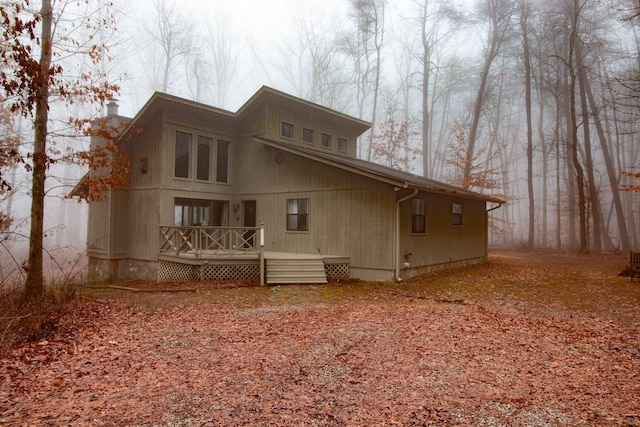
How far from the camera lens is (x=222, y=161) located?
16.3 meters

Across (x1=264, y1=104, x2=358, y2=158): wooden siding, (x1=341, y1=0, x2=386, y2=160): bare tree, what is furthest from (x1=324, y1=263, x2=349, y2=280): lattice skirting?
(x1=341, y1=0, x2=386, y2=160): bare tree

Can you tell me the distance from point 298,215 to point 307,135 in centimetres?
464

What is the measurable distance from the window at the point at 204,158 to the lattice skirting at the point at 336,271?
635 centimetres

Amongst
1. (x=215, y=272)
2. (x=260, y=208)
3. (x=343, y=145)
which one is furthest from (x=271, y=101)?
(x=215, y=272)

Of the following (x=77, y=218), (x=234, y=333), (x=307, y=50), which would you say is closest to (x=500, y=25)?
(x=307, y=50)

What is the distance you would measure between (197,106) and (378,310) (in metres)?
10.4

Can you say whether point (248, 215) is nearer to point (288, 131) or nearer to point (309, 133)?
point (288, 131)

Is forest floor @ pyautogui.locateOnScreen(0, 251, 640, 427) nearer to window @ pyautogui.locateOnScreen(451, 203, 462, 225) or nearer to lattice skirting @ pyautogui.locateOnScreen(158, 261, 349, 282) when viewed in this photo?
lattice skirting @ pyautogui.locateOnScreen(158, 261, 349, 282)

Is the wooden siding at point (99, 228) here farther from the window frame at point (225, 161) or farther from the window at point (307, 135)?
the window at point (307, 135)

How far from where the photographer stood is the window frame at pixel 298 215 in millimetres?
14422

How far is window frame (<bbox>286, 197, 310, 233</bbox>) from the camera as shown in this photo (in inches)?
568

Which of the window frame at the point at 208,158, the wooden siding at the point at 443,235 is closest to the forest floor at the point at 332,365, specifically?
the wooden siding at the point at 443,235

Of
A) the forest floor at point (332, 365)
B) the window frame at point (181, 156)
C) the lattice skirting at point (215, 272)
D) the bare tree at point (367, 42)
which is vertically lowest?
the forest floor at point (332, 365)

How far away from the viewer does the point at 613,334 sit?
668 cm
